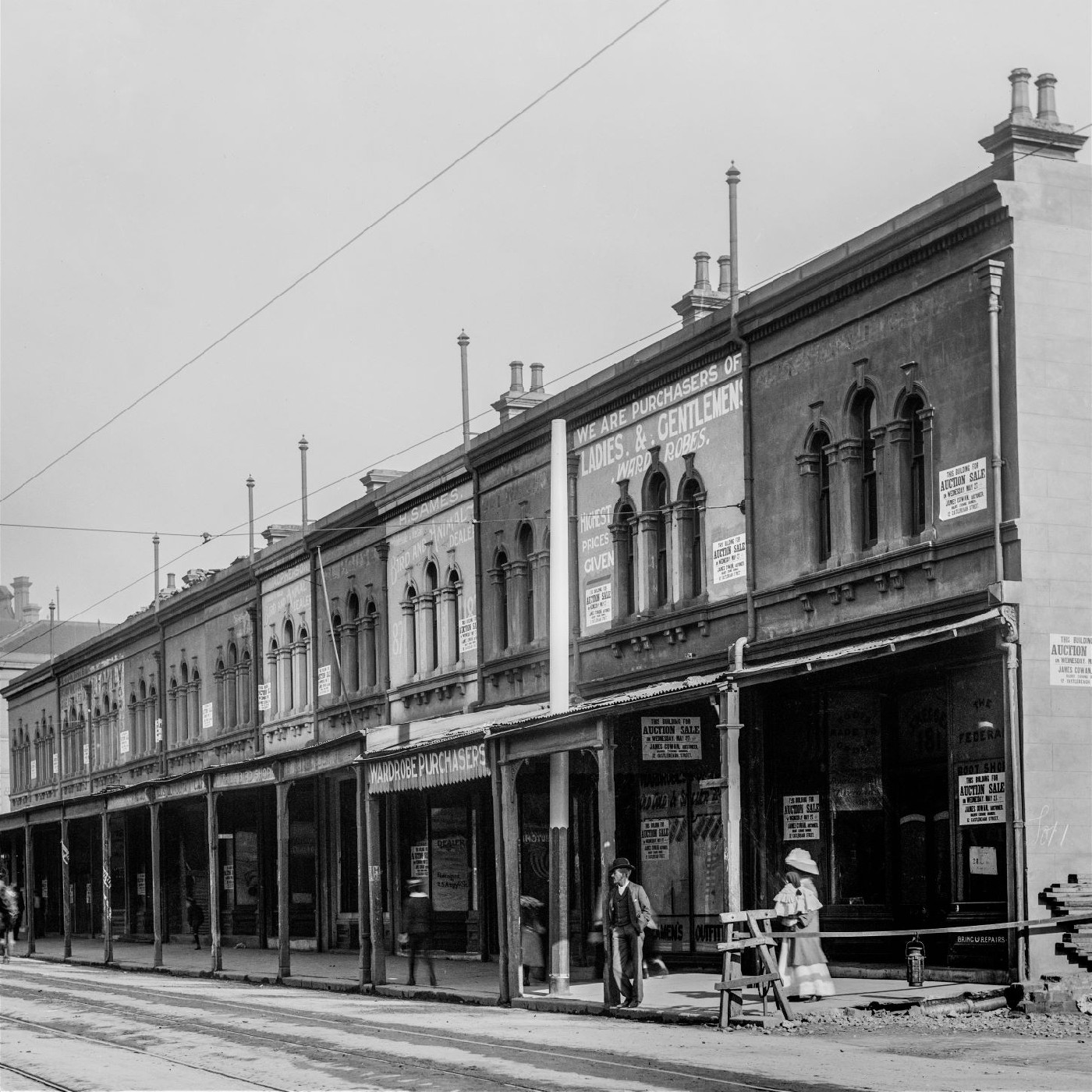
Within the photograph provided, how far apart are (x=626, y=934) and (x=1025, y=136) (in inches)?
361

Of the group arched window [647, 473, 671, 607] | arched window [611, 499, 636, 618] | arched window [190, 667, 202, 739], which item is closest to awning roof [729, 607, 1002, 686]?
arched window [647, 473, 671, 607]

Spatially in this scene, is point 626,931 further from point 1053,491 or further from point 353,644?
point 353,644

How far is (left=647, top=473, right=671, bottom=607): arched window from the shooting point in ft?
82.4

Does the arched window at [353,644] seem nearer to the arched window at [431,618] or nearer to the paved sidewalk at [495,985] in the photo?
the arched window at [431,618]

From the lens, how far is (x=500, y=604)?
3002 cm

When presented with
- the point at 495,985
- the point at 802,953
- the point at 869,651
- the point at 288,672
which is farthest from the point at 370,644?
the point at 869,651

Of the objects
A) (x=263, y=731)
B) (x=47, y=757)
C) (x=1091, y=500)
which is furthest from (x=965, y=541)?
(x=47, y=757)

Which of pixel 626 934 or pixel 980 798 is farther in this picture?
pixel 626 934

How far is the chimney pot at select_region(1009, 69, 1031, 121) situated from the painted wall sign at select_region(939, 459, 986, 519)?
3.61 m

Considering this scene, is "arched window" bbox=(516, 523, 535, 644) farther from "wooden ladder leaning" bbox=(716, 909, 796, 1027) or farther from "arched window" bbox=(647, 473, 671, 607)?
"wooden ladder leaning" bbox=(716, 909, 796, 1027)

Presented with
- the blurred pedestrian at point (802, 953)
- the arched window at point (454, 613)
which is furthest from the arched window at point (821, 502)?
the arched window at point (454, 613)

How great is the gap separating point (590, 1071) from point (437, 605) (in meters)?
19.0

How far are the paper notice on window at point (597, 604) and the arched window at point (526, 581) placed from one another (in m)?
1.88

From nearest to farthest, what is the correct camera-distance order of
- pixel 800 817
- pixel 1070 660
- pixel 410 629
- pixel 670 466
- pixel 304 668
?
pixel 1070 660 → pixel 800 817 → pixel 670 466 → pixel 410 629 → pixel 304 668
